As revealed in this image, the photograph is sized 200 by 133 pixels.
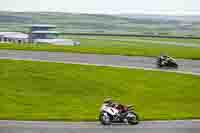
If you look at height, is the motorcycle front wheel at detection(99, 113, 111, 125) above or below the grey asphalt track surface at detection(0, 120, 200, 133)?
above

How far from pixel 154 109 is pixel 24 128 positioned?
14.1 meters

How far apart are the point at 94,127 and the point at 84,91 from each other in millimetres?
18997

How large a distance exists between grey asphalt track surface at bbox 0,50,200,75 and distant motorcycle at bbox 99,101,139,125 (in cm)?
3057

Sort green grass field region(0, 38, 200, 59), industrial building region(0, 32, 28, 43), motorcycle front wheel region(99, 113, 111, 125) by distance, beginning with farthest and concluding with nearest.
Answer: industrial building region(0, 32, 28, 43), green grass field region(0, 38, 200, 59), motorcycle front wheel region(99, 113, 111, 125)

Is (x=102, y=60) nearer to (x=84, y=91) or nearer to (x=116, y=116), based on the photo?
(x=84, y=91)

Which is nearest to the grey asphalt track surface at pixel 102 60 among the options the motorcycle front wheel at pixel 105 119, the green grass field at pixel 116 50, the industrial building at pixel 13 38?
the green grass field at pixel 116 50

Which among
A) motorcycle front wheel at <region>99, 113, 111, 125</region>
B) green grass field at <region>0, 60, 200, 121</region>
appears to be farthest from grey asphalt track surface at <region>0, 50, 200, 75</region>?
motorcycle front wheel at <region>99, 113, 111, 125</region>

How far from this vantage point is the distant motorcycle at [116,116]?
3212 centimetres

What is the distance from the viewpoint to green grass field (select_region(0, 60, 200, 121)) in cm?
3828

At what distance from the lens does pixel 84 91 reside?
164 feet

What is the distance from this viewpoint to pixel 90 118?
1374 inches

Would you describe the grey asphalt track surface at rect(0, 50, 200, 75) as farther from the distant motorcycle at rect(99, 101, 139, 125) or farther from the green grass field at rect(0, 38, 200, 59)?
the distant motorcycle at rect(99, 101, 139, 125)

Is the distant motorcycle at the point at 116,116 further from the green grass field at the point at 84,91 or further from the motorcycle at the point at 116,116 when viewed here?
the green grass field at the point at 84,91

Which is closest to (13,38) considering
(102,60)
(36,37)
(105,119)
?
(36,37)
